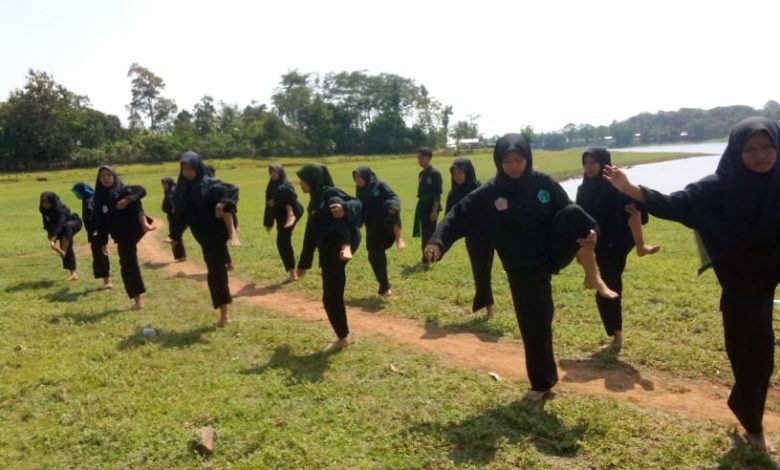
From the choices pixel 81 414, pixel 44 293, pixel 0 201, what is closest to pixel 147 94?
pixel 0 201

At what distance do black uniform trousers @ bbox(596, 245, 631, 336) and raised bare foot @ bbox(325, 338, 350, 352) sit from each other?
2633 mm

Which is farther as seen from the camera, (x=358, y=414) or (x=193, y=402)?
(x=193, y=402)

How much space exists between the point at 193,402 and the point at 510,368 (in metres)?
2.86

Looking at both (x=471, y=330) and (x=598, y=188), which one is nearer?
(x=598, y=188)

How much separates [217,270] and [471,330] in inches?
125

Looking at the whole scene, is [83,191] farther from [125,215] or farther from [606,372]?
[606,372]

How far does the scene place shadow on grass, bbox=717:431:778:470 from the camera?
371 cm

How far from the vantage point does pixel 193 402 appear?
5102mm

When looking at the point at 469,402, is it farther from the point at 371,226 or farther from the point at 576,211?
the point at 371,226

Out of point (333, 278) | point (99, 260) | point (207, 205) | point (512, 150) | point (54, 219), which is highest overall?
point (512, 150)

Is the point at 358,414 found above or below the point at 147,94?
below

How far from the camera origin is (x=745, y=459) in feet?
12.4

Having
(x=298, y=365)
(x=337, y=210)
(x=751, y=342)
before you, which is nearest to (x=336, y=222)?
(x=337, y=210)

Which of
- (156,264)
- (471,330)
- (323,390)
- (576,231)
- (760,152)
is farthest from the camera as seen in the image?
(156,264)
